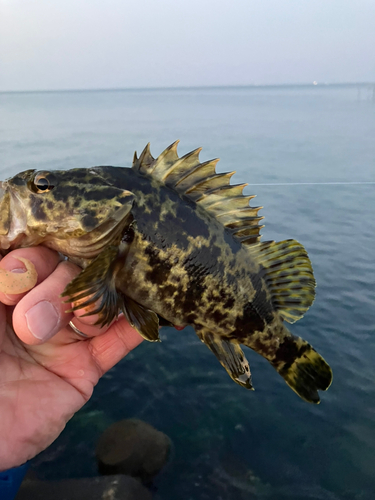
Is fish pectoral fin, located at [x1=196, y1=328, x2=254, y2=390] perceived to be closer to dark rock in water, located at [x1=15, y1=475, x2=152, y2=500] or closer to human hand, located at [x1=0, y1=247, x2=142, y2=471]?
human hand, located at [x1=0, y1=247, x2=142, y2=471]

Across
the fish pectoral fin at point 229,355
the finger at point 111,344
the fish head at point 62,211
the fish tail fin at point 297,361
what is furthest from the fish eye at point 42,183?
the fish tail fin at point 297,361

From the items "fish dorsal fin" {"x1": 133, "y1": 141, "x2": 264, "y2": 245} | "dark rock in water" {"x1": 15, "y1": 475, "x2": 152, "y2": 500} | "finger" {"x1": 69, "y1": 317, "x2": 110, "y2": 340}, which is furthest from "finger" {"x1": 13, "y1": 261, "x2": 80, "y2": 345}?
"dark rock in water" {"x1": 15, "y1": 475, "x2": 152, "y2": 500}

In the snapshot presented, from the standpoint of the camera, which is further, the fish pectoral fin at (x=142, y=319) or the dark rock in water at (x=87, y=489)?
the dark rock in water at (x=87, y=489)

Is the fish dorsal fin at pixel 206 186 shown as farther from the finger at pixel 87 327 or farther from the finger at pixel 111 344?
the finger at pixel 111 344

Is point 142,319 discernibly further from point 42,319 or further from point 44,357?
point 44,357

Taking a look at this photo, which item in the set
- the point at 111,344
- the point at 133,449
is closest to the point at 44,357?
the point at 111,344

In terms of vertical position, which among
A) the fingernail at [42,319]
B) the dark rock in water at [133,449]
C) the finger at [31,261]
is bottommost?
the dark rock in water at [133,449]
